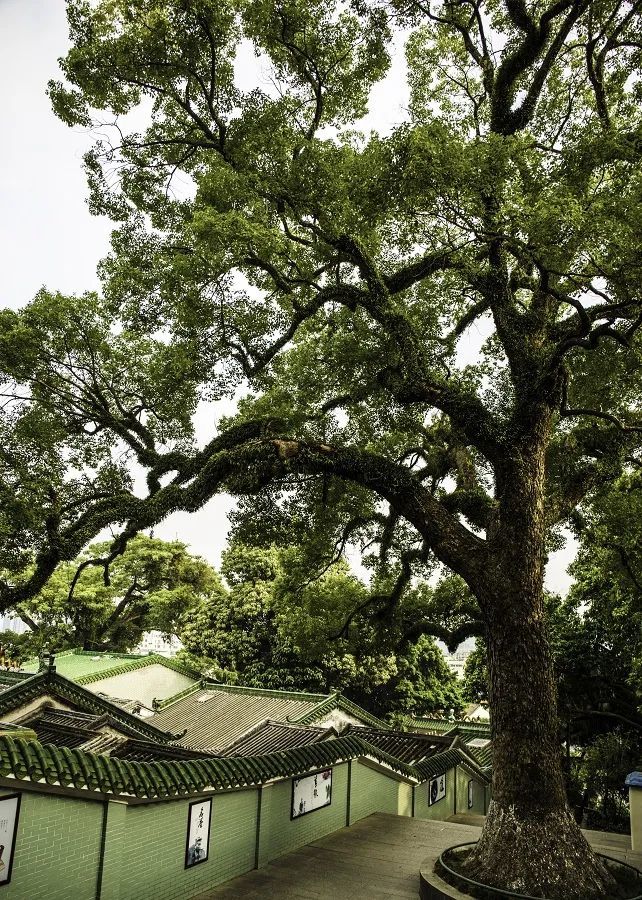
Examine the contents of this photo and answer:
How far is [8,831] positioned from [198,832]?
2.69m

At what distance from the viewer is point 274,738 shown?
13812 millimetres

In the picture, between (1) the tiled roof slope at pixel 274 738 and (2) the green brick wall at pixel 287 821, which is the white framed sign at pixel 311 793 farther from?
(1) the tiled roof slope at pixel 274 738

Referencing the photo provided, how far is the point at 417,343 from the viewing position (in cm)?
840

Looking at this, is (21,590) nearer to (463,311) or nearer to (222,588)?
(463,311)

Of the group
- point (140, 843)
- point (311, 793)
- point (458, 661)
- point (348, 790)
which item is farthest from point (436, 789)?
point (458, 661)

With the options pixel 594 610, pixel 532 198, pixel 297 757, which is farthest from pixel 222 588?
pixel 532 198

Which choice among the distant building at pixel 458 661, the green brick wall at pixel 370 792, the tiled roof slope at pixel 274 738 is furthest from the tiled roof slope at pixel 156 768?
the distant building at pixel 458 661

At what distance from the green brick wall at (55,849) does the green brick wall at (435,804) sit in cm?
887

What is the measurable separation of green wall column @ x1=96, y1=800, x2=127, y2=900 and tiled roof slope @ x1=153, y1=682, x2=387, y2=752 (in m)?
9.47

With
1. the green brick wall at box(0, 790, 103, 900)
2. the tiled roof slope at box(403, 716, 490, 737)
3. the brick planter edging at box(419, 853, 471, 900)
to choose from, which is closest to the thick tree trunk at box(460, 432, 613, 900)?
the brick planter edging at box(419, 853, 471, 900)

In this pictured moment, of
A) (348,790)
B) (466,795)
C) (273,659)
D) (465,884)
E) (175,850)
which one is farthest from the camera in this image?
(273,659)

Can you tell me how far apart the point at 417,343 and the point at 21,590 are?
585cm

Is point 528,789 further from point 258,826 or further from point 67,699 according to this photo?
point 67,699

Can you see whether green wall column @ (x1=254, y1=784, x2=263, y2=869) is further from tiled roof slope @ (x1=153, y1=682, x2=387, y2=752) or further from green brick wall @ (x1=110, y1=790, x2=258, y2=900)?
tiled roof slope @ (x1=153, y1=682, x2=387, y2=752)
